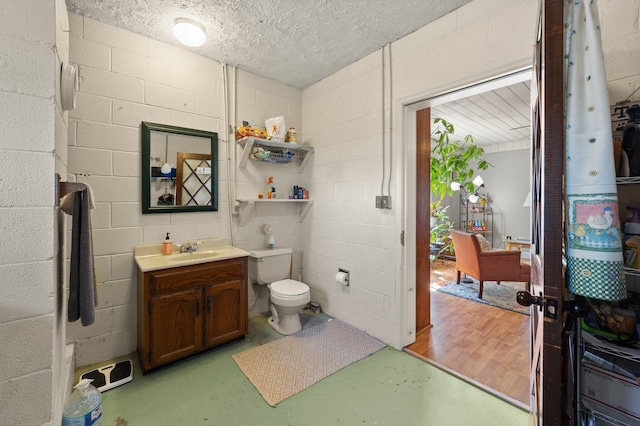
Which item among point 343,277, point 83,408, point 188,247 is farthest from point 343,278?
point 83,408

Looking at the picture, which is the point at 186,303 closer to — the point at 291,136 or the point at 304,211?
the point at 304,211

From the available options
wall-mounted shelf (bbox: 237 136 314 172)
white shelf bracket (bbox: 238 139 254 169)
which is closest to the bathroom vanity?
white shelf bracket (bbox: 238 139 254 169)

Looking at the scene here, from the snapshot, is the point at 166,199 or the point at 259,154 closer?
the point at 166,199

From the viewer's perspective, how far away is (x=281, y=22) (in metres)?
2.05

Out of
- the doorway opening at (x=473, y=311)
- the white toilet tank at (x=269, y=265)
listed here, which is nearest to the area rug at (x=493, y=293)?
the doorway opening at (x=473, y=311)

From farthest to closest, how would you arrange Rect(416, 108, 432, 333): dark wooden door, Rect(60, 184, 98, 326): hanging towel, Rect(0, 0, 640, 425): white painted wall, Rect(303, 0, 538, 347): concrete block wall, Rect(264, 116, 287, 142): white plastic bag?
Rect(264, 116, 287, 142): white plastic bag, Rect(416, 108, 432, 333): dark wooden door, Rect(303, 0, 538, 347): concrete block wall, Rect(60, 184, 98, 326): hanging towel, Rect(0, 0, 640, 425): white painted wall

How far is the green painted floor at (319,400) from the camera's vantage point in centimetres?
160

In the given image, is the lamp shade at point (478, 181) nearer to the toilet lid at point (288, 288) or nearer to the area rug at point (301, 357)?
the area rug at point (301, 357)

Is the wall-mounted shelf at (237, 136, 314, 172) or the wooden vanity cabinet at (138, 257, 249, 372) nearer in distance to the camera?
the wooden vanity cabinet at (138, 257, 249, 372)

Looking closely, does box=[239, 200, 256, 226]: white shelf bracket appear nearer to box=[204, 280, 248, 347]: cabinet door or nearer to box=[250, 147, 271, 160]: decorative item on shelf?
box=[250, 147, 271, 160]: decorative item on shelf

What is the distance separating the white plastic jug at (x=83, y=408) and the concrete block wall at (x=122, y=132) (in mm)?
828

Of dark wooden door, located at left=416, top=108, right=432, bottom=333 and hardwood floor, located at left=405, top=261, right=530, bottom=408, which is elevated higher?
dark wooden door, located at left=416, top=108, right=432, bottom=333

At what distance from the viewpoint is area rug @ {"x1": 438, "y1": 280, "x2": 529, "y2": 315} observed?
10.9ft

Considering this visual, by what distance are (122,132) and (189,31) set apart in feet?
3.02
